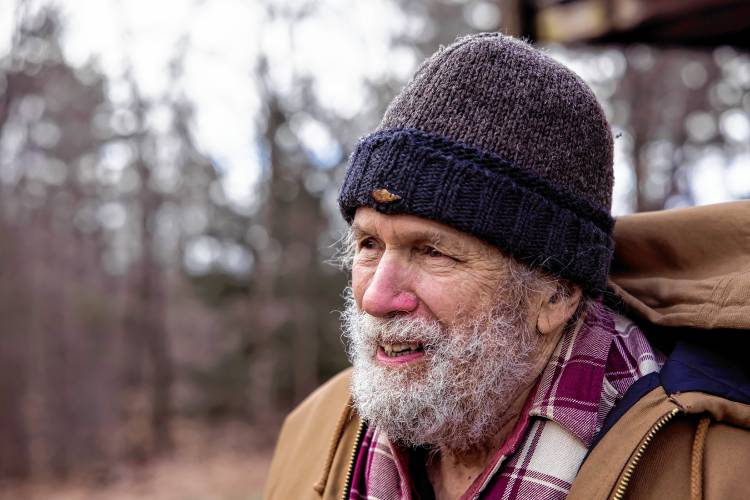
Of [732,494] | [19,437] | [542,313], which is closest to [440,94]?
[542,313]

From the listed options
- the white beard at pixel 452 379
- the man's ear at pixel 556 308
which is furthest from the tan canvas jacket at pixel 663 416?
the white beard at pixel 452 379

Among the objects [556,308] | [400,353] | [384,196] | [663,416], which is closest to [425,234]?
[384,196]

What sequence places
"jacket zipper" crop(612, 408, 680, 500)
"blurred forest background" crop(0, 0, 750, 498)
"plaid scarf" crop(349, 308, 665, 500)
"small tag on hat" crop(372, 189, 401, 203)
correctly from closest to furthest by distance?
"jacket zipper" crop(612, 408, 680, 500) → "plaid scarf" crop(349, 308, 665, 500) → "small tag on hat" crop(372, 189, 401, 203) → "blurred forest background" crop(0, 0, 750, 498)

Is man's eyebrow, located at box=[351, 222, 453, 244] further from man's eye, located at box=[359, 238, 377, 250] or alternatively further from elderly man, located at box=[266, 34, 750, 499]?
man's eye, located at box=[359, 238, 377, 250]

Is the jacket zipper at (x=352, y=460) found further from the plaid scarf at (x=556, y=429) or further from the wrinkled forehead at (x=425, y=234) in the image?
the wrinkled forehead at (x=425, y=234)

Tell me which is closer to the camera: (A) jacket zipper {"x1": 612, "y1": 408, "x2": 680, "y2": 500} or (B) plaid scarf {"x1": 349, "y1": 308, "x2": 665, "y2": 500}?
(A) jacket zipper {"x1": 612, "y1": 408, "x2": 680, "y2": 500}

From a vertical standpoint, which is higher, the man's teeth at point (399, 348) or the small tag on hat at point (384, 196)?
the small tag on hat at point (384, 196)

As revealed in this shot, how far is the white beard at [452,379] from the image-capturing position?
2.12 m

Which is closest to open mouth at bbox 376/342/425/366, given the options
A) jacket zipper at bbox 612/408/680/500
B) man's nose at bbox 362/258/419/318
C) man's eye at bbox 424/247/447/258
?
man's nose at bbox 362/258/419/318

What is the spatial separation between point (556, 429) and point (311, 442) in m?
0.99

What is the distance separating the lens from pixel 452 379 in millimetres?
2133

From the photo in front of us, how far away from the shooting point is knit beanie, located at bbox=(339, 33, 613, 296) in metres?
2.04

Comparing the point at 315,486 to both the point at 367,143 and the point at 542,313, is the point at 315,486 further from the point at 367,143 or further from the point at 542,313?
the point at 367,143

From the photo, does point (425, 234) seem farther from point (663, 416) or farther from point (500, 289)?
point (663, 416)
